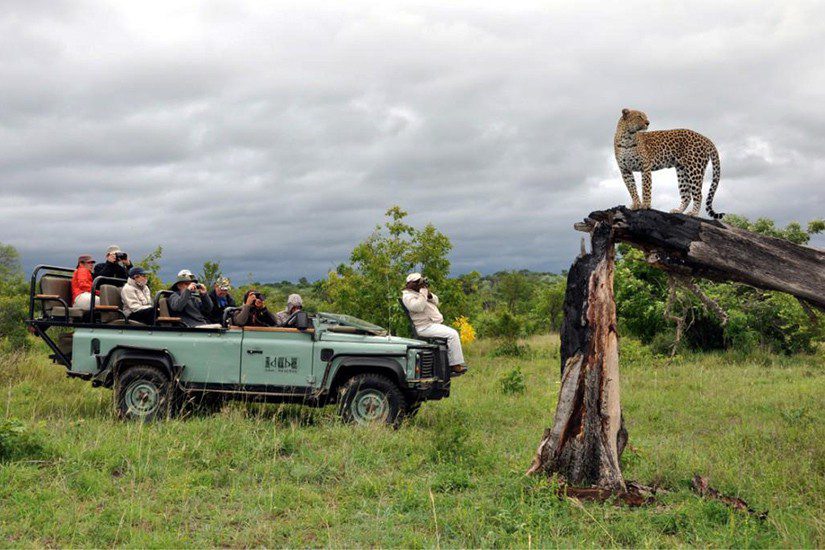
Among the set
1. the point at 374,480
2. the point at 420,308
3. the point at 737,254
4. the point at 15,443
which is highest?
the point at 737,254

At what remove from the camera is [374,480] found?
6.87m

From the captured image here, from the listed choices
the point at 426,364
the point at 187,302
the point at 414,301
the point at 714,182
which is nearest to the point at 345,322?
the point at 414,301

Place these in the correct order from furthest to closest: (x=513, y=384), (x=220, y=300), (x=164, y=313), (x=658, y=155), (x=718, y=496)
A: (x=513, y=384)
(x=220, y=300)
(x=164, y=313)
(x=658, y=155)
(x=718, y=496)

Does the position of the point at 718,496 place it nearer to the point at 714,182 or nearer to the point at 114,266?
the point at 714,182

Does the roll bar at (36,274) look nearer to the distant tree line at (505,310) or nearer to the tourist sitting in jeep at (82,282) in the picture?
the tourist sitting in jeep at (82,282)

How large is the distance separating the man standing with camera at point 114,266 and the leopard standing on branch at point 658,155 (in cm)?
717

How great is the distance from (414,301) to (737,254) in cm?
445

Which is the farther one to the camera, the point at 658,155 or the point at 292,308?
the point at 292,308

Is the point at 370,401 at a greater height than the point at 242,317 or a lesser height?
lesser

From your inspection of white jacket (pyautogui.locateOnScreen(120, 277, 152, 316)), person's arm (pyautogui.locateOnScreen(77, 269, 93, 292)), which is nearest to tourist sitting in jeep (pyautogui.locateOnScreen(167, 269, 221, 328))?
white jacket (pyautogui.locateOnScreen(120, 277, 152, 316))

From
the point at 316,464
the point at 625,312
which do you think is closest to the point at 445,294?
the point at 625,312

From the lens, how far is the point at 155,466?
7070 mm

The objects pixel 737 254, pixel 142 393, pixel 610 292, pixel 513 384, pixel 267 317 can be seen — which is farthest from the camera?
pixel 513 384

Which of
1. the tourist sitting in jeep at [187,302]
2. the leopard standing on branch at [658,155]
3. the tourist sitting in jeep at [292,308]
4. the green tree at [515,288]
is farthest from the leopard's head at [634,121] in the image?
the green tree at [515,288]
